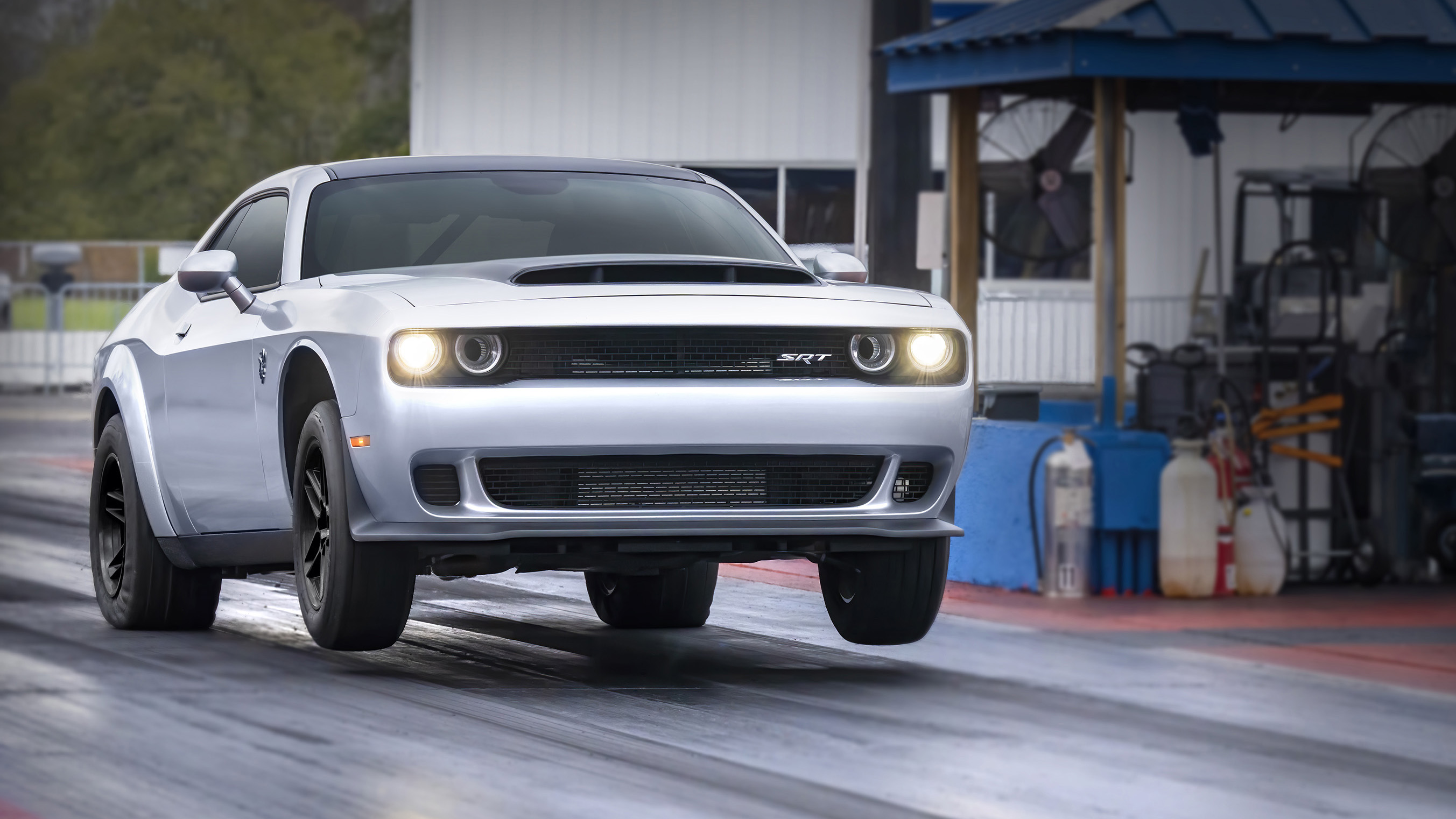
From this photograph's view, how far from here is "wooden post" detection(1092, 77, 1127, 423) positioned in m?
12.1

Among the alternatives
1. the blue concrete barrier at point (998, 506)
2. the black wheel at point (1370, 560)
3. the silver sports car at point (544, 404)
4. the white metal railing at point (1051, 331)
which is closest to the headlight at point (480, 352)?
the silver sports car at point (544, 404)

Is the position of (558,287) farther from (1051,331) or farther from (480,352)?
(1051,331)

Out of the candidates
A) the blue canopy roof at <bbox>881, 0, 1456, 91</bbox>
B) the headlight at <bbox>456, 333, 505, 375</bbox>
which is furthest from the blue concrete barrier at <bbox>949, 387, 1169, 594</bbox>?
the headlight at <bbox>456, 333, 505, 375</bbox>

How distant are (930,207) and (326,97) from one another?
8406cm

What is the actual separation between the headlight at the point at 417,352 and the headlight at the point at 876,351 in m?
1.30

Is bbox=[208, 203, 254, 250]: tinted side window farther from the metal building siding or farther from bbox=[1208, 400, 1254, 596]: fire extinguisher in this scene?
the metal building siding

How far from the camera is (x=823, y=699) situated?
7746mm

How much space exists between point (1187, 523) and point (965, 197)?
2719 mm

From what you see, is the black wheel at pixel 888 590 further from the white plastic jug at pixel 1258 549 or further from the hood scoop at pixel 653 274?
the white plastic jug at pixel 1258 549

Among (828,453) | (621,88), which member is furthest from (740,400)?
(621,88)

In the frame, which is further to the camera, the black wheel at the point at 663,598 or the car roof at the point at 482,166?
the black wheel at the point at 663,598

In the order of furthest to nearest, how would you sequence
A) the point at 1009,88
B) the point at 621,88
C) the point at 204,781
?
the point at 621,88 → the point at 1009,88 → the point at 204,781

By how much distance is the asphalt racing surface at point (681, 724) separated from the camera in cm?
612

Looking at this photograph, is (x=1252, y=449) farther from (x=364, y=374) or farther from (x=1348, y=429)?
(x=364, y=374)
